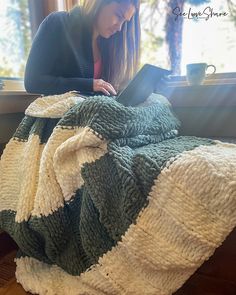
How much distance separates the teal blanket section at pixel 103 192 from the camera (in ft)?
1.64

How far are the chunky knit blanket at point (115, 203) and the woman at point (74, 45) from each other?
15cm

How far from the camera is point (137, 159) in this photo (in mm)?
516

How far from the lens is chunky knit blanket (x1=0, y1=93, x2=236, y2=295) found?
463 mm

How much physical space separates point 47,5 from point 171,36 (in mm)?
520

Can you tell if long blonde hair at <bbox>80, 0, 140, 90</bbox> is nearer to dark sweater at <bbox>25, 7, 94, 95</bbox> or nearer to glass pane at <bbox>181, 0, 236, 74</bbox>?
dark sweater at <bbox>25, 7, 94, 95</bbox>

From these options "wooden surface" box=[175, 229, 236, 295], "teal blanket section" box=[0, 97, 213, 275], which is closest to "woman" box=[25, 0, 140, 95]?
"teal blanket section" box=[0, 97, 213, 275]

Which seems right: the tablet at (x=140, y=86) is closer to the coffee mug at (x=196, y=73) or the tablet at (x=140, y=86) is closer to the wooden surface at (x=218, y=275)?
the coffee mug at (x=196, y=73)

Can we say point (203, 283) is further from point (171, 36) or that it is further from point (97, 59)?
point (171, 36)

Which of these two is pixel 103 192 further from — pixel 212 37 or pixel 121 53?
pixel 212 37

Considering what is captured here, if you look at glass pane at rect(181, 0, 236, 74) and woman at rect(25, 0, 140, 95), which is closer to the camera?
woman at rect(25, 0, 140, 95)

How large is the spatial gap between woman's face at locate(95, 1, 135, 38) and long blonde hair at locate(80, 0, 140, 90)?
64mm

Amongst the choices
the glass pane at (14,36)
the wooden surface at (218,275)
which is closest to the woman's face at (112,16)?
the glass pane at (14,36)

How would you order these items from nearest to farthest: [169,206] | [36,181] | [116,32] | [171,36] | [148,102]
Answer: [169,206] → [36,181] → [148,102] → [116,32] → [171,36]

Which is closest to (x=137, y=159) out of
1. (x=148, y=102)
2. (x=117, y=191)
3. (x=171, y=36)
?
(x=117, y=191)
